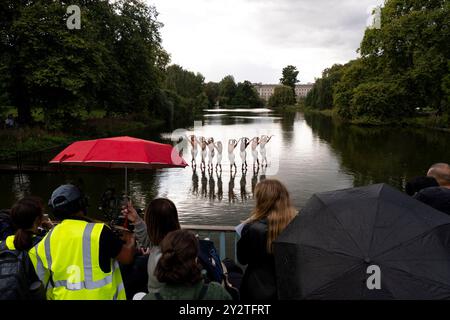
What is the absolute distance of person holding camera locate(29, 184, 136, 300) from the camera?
2967 millimetres

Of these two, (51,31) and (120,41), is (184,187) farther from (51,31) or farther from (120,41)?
(120,41)

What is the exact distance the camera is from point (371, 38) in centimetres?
4622

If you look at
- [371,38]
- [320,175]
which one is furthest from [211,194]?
[371,38]

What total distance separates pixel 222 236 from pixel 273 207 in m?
1.75

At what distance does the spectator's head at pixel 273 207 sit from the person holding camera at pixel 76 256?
110 centimetres

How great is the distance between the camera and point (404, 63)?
4553 centimetres

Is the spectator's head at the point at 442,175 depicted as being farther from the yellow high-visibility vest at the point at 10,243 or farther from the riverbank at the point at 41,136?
the riverbank at the point at 41,136

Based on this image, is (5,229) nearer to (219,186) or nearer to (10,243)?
(10,243)

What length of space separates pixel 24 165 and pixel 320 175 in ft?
40.4

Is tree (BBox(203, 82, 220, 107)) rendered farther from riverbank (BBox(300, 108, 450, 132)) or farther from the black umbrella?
the black umbrella

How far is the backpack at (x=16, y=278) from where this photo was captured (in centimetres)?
277

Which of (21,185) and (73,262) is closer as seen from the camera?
(73,262)

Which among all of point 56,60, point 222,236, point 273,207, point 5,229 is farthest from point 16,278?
point 56,60

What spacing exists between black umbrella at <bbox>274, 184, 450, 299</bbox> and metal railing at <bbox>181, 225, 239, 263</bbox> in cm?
170
